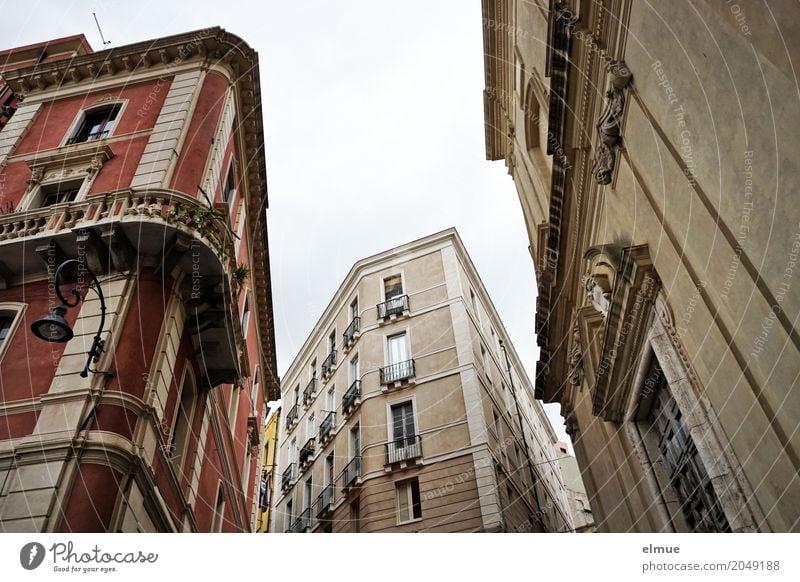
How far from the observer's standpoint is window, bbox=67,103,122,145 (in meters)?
16.3

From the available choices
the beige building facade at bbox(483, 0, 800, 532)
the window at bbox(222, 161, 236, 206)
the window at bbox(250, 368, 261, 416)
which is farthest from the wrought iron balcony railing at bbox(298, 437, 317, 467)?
the beige building facade at bbox(483, 0, 800, 532)

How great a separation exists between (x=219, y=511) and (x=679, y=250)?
12639 mm

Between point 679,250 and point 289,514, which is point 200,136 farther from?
point 289,514

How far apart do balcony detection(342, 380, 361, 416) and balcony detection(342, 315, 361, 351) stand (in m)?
2.40

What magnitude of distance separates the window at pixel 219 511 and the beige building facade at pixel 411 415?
18.1ft

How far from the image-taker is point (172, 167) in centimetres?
1382

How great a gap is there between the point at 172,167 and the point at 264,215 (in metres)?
8.63

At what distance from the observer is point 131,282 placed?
10938 millimetres

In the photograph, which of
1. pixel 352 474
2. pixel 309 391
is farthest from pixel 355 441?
pixel 309 391

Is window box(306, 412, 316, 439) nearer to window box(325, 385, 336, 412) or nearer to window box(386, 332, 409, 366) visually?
window box(325, 385, 336, 412)

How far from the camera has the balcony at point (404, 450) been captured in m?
20.6

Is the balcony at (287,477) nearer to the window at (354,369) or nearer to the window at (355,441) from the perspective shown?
the window at (354,369)
